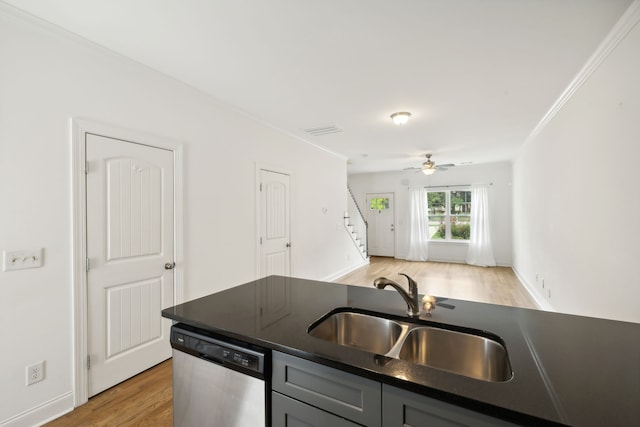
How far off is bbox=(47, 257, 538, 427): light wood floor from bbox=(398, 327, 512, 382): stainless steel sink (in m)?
1.80

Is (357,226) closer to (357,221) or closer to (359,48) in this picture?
(357,221)

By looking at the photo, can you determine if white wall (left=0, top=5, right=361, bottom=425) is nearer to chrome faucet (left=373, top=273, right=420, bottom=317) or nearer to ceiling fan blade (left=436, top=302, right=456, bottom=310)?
chrome faucet (left=373, top=273, right=420, bottom=317)

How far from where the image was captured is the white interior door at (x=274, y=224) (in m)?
3.91

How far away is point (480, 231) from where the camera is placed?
7289 mm

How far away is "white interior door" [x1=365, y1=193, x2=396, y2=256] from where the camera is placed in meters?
8.65

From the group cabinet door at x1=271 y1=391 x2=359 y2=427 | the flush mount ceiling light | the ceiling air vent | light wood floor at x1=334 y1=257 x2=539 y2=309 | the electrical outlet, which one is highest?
the ceiling air vent

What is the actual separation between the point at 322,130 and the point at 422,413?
3.97 meters

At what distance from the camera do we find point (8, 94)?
1.79 m

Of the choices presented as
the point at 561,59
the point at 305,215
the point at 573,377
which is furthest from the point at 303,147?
the point at 573,377

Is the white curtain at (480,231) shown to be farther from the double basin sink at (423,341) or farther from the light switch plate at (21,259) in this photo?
the light switch plate at (21,259)

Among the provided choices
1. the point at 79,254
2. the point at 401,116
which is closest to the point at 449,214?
the point at 401,116

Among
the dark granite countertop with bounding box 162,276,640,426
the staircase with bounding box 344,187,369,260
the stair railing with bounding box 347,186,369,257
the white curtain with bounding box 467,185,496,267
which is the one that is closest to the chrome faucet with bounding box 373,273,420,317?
the dark granite countertop with bounding box 162,276,640,426

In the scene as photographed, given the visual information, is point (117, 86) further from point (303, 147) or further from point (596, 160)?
point (596, 160)

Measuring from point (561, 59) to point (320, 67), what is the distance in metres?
2.05
